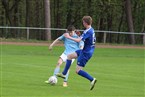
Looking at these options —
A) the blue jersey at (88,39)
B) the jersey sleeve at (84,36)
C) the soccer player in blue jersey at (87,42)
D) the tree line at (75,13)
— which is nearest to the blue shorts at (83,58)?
the soccer player in blue jersey at (87,42)

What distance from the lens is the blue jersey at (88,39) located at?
523 inches

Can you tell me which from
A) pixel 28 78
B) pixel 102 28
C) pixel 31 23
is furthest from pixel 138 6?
pixel 28 78

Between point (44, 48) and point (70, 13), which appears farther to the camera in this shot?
point (70, 13)

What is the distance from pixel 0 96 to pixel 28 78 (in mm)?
4625

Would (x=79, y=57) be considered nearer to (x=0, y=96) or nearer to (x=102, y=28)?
(x=0, y=96)

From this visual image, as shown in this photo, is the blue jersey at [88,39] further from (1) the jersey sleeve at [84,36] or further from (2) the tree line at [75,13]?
(2) the tree line at [75,13]

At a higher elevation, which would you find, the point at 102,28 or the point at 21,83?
the point at 21,83

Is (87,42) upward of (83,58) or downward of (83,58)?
upward

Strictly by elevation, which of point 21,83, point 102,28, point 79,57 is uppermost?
point 79,57

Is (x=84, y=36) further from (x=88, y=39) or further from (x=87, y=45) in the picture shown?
(x=87, y=45)

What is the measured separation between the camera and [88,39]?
1334cm

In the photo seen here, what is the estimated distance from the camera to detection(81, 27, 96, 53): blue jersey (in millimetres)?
13273

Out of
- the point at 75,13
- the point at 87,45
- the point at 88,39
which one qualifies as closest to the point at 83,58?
the point at 87,45

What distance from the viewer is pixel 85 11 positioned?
6219 centimetres
